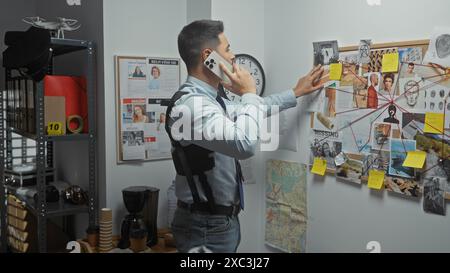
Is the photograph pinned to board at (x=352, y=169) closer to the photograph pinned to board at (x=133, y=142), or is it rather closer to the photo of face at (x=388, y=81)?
the photo of face at (x=388, y=81)

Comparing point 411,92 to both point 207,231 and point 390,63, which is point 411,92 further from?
point 207,231

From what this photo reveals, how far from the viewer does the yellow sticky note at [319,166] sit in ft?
6.15

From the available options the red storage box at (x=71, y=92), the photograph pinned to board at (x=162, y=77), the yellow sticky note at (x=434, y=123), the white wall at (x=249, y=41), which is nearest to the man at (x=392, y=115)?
the yellow sticky note at (x=434, y=123)

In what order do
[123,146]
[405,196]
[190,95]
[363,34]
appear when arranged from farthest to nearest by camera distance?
[123,146] → [363,34] → [405,196] → [190,95]

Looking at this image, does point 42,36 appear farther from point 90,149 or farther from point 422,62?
point 422,62

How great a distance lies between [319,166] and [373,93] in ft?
1.38

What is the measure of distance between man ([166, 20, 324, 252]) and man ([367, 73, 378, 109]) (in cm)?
49

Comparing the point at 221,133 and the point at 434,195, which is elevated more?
the point at 221,133

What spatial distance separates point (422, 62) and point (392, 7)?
0.82 ft

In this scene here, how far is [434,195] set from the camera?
1.46m

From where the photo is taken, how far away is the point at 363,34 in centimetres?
167

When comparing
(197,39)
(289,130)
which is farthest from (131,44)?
(289,130)

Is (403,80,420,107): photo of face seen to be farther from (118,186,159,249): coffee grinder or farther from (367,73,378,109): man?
(118,186,159,249): coffee grinder
